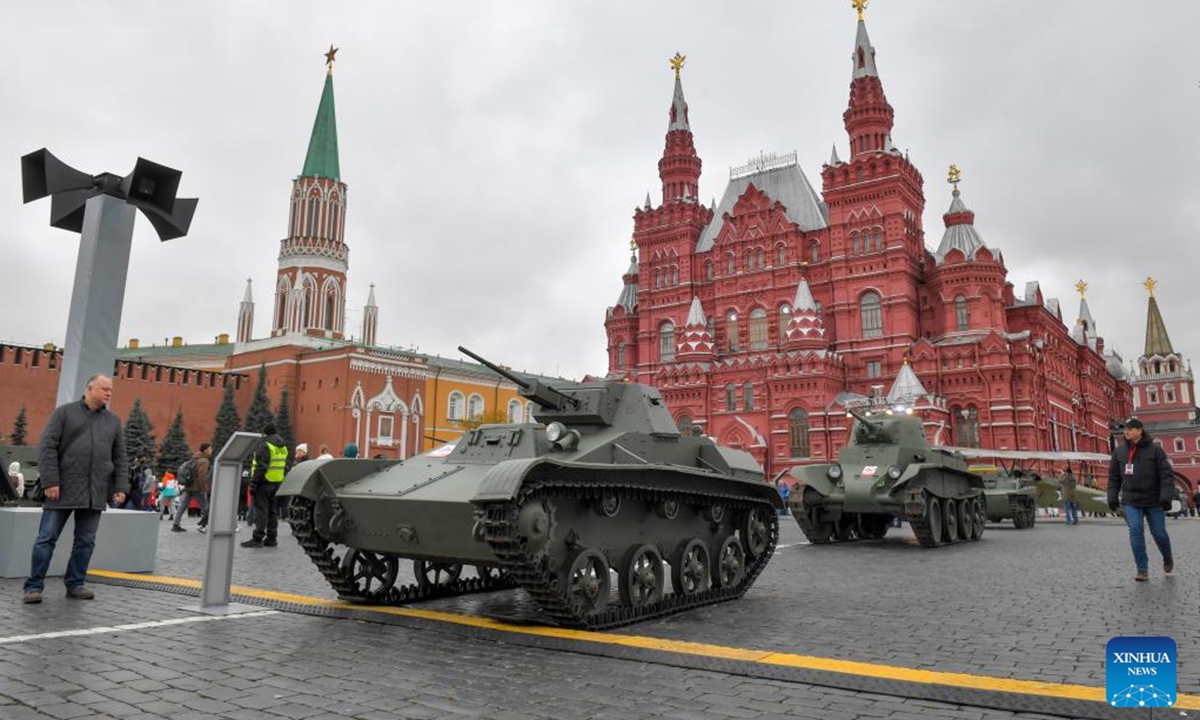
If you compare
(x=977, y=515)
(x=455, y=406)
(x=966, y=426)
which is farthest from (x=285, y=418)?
(x=977, y=515)

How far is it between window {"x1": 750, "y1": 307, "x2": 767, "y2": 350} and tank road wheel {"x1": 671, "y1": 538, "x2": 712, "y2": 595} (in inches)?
1573

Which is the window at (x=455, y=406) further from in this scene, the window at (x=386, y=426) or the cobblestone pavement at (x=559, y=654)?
the cobblestone pavement at (x=559, y=654)

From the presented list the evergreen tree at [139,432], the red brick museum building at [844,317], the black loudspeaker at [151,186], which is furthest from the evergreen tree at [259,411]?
the black loudspeaker at [151,186]

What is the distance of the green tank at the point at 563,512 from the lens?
5996 millimetres

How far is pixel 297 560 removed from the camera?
11.2 meters

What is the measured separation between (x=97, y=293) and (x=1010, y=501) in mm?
22011

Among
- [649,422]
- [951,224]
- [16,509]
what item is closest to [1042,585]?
[649,422]

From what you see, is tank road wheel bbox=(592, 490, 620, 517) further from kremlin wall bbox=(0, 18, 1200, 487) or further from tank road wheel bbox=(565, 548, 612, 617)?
kremlin wall bbox=(0, 18, 1200, 487)

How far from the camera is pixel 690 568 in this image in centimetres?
779

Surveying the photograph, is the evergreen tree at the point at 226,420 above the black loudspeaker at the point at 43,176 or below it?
above

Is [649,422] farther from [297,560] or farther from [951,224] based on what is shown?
[951,224]

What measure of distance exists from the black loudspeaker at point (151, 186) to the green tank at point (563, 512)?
487cm

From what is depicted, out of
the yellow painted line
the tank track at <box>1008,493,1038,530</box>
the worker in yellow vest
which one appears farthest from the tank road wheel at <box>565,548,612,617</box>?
the tank track at <box>1008,493,1038,530</box>

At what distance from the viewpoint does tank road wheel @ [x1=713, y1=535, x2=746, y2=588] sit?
26.8 feet
